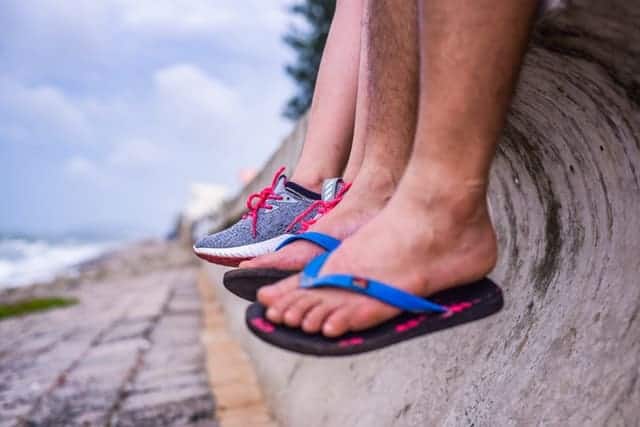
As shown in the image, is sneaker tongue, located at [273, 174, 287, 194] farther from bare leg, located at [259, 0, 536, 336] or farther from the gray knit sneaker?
bare leg, located at [259, 0, 536, 336]

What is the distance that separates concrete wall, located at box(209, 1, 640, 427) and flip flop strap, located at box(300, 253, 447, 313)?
8.4 inches

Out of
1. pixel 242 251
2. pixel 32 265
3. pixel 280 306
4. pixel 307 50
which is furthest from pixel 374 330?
pixel 32 265

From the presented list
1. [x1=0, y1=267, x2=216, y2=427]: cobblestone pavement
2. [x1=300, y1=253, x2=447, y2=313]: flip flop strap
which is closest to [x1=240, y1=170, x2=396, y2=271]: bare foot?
[x1=300, y1=253, x2=447, y2=313]: flip flop strap

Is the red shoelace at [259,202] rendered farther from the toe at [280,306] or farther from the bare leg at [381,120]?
the toe at [280,306]

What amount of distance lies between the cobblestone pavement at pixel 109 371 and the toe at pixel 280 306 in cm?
161

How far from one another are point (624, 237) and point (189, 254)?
562 inches

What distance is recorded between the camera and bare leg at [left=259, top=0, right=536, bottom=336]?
0.67m

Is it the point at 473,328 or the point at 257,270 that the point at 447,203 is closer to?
the point at 257,270

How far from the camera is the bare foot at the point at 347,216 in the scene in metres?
0.84

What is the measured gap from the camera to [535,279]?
3.14ft

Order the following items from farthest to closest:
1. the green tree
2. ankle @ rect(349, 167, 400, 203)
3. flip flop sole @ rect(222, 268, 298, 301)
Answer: the green tree → ankle @ rect(349, 167, 400, 203) → flip flop sole @ rect(222, 268, 298, 301)

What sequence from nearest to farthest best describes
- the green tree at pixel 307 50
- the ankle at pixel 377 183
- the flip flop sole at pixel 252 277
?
the flip flop sole at pixel 252 277 < the ankle at pixel 377 183 < the green tree at pixel 307 50

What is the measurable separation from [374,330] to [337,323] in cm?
5

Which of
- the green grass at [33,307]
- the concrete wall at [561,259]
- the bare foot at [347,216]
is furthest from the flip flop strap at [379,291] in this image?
the green grass at [33,307]
